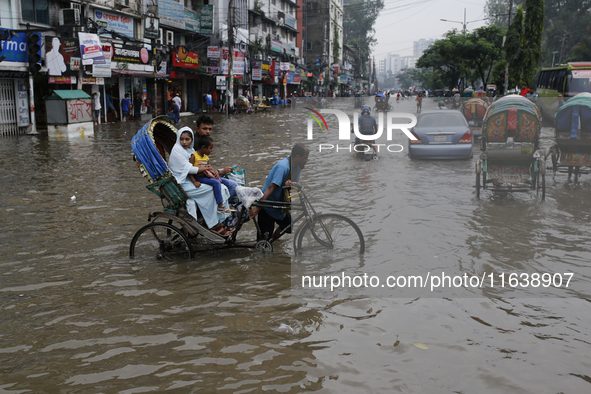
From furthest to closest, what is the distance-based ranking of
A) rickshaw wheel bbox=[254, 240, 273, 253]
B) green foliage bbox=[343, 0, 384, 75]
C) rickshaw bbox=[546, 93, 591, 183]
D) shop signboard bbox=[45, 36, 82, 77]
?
green foliage bbox=[343, 0, 384, 75], shop signboard bbox=[45, 36, 82, 77], rickshaw bbox=[546, 93, 591, 183], rickshaw wheel bbox=[254, 240, 273, 253]

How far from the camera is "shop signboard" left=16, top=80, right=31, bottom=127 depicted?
835 inches

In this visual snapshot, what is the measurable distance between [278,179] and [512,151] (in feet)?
18.1

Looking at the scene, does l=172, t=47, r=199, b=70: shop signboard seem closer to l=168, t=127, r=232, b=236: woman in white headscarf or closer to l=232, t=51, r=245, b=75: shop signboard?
l=232, t=51, r=245, b=75: shop signboard

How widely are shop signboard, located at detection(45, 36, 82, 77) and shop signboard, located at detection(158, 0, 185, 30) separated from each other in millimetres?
11976

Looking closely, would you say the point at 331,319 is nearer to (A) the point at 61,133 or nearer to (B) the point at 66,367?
(B) the point at 66,367


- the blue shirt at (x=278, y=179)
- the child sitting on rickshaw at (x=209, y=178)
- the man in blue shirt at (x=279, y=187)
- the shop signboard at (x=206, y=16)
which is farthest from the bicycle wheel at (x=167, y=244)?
the shop signboard at (x=206, y=16)

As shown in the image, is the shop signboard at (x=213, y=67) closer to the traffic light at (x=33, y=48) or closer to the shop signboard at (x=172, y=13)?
the shop signboard at (x=172, y=13)

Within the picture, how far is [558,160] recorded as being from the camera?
11.3 m

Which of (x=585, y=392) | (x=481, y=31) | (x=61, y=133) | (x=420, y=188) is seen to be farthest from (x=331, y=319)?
(x=481, y=31)

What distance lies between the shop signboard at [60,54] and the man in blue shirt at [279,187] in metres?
18.5

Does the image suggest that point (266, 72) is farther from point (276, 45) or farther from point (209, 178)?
point (209, 178)

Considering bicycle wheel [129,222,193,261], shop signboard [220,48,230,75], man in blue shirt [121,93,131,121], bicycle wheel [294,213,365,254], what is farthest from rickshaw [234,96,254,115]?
bicycle wheel [294,213,365,254]

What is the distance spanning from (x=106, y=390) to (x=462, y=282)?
143 inches

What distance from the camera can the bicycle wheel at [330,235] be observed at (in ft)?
19.9
